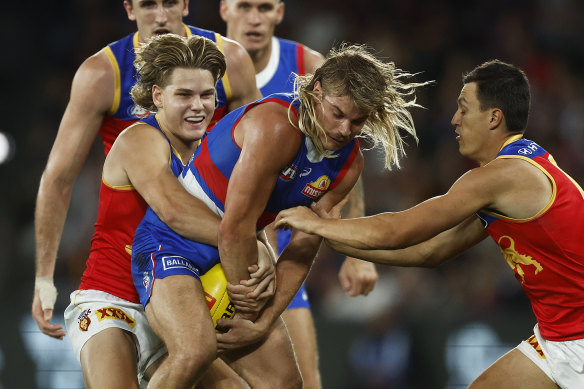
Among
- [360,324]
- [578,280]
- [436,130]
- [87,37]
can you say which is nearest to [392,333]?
→ [360,324]

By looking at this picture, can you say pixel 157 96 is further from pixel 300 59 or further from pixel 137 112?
pixel 300 59

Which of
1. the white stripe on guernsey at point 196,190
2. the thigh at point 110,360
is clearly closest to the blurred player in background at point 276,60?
the white stripe on guernsey at point 196,190

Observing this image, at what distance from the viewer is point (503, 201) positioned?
395 cm

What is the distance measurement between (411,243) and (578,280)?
83 centimetres

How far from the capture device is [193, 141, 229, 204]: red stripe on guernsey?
3916mm


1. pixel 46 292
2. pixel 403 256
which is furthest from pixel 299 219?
pixel 46 292

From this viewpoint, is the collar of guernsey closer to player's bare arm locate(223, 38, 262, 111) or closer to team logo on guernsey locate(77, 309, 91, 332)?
player's bare arm locate(223, 38, 262, 111)

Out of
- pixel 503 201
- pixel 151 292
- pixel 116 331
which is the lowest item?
pixel 116 331

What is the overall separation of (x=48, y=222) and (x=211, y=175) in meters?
1.46

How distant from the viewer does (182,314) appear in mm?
3709

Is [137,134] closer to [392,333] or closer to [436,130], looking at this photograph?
[392,333]

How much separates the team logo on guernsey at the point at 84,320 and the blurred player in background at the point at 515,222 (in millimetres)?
1146

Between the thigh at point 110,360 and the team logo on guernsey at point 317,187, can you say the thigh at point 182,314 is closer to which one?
the thigh at point 110,360

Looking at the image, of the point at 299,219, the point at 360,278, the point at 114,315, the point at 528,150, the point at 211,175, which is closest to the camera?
the point at 299,219
